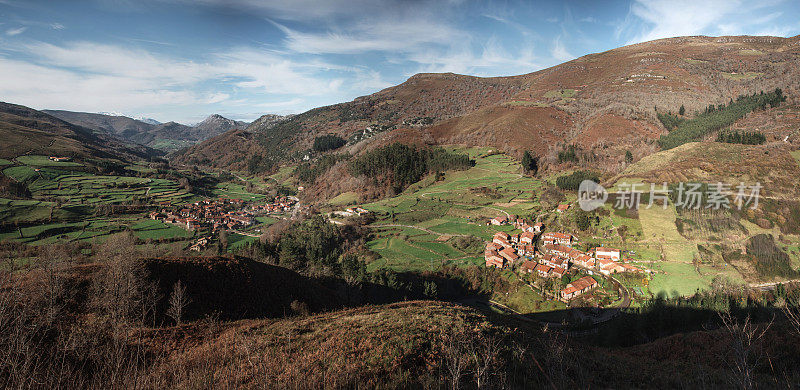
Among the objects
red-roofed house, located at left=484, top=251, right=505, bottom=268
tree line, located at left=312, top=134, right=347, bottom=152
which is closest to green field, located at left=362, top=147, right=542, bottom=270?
red-roofed house, located at left=484, top=251, right=505, bottom=268

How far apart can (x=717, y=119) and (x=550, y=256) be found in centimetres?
5882

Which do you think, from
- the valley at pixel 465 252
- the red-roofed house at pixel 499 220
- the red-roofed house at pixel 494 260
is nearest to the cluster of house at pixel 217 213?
the valley at pixel 465 252

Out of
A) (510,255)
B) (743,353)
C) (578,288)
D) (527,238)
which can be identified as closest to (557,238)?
(527,238)

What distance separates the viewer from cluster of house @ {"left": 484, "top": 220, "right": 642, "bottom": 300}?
109 feet

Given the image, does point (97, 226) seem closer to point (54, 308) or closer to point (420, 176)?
point (54, 308)

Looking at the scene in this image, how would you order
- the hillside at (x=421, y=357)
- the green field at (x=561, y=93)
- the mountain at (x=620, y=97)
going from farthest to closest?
the green field at (x=561, y=93) → the mountain at (x=620, y=97) → the hillside at (x=421, y=357)

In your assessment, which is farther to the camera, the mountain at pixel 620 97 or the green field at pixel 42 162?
the green field at pixel 42 162

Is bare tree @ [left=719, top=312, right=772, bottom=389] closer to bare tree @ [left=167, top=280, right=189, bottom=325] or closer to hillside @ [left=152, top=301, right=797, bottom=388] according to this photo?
hillside @ [left=152, top=301, right=797, bottom=388]

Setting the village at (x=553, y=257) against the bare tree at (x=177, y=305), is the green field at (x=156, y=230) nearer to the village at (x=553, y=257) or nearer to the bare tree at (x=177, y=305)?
the bare tree at (x=177, y=305)

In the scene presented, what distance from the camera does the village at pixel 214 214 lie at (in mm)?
57406

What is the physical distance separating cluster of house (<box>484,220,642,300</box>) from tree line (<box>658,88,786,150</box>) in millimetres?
39261

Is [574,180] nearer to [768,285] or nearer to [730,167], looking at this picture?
[730,167]

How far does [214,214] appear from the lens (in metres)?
71.4

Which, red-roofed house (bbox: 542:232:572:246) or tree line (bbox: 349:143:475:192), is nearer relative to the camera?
red-roofed house (bbox: 542:232:572:246)
